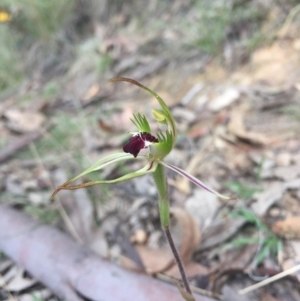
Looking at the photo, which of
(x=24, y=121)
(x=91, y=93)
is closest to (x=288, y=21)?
(x=91, y=93)

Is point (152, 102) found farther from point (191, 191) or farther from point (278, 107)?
point (191, 191)

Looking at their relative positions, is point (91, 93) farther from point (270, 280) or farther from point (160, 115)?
point (160, 115)

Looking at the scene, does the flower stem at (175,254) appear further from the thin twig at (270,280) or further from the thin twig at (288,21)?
the thin twig at (288,21)

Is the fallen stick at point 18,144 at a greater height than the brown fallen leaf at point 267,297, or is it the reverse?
the fallen stick at point 18,144

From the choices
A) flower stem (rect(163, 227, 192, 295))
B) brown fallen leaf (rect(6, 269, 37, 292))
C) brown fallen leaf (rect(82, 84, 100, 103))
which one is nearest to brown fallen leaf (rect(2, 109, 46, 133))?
→ brown fallen leaf (rect(82, 84, 100, 103))

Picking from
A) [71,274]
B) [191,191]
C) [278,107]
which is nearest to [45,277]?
[71,274]

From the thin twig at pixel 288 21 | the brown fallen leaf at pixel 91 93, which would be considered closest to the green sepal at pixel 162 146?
the thin twig at pixel 288 21
